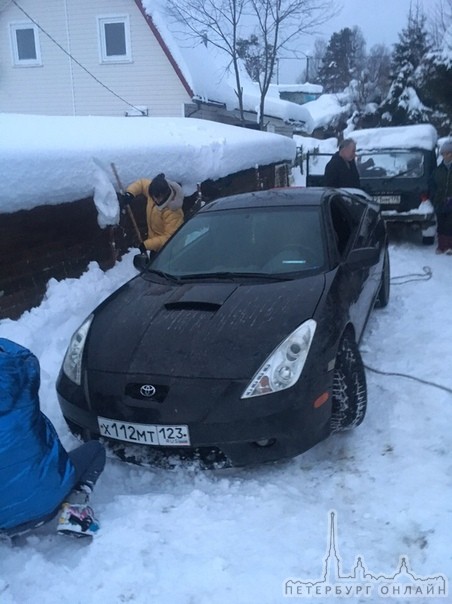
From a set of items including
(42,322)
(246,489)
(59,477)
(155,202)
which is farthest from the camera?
(155,202)

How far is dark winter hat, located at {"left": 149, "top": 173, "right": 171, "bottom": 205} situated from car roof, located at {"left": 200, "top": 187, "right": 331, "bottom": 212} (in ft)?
2.91

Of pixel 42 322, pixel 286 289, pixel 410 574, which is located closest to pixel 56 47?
pixel 42 322

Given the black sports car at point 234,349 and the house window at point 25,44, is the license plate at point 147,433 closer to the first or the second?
the black sports car at point 234,349

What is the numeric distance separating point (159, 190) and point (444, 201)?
461cm

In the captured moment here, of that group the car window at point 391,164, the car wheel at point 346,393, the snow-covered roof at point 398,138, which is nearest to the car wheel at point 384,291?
the car wheel at point 346,393

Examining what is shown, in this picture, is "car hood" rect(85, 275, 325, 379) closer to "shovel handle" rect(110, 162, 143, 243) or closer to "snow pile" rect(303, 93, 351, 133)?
"shovel handle" rect(110, 162, 143, 243)

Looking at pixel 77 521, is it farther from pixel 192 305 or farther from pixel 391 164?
pixel 391 164

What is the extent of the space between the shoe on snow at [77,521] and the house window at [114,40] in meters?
17.4

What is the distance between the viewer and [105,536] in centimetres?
270

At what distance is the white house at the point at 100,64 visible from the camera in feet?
56.6

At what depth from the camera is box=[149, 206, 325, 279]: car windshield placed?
399 centimetres

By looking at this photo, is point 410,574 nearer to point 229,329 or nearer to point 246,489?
point 246,489

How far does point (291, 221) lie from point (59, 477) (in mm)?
2591

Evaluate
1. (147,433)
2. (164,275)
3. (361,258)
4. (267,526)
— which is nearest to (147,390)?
(147,433)
